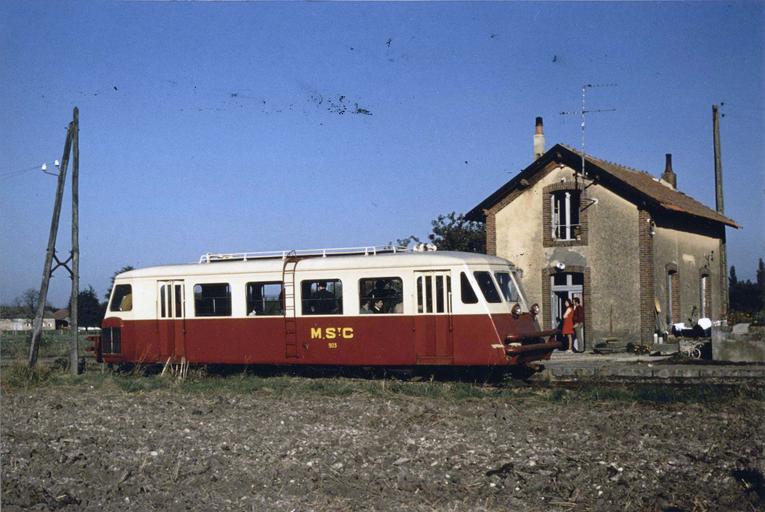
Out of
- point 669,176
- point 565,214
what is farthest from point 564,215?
point 669,176

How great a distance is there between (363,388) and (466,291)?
2.64 m

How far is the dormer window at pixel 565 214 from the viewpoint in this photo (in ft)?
88.7

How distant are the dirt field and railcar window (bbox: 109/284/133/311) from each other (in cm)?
526

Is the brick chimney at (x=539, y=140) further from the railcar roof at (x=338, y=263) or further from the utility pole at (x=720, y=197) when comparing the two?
the railcar roof at (x=338, y=263)

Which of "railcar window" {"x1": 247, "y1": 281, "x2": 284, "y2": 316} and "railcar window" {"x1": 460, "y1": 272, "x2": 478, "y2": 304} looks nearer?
"railcar window" {"x1": 460, "y1": 272, "x2": 478, "y2": 304}

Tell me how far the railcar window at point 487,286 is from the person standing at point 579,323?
9.58 meters

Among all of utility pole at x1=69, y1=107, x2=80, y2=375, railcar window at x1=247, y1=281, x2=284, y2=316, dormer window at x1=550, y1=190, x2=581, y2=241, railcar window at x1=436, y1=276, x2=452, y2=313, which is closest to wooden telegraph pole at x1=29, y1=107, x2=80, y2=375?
utility pole at x1=69, y1=107, x2=80, y2=375

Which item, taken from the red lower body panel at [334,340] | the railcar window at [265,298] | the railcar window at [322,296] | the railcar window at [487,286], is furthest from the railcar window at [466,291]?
the railcar window at [265,298]

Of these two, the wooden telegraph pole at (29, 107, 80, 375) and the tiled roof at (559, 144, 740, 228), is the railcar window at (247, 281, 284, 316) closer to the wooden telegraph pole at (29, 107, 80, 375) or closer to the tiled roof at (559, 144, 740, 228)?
the wooden telegraph pole at (29, 107, 80, 375)

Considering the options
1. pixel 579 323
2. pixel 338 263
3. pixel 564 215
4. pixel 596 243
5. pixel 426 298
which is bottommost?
pixel 579 323

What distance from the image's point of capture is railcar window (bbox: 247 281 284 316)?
17094mm

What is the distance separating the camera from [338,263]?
16.5 metres

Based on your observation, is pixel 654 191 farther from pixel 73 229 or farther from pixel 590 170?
pixel 73 229

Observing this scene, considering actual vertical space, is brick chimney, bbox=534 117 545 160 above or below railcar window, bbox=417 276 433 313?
above
